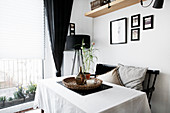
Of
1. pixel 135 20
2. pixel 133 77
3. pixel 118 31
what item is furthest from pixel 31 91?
pixel 135 20

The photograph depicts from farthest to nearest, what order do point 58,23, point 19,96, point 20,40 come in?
point 58,23 → point 19,96 → point 20,40

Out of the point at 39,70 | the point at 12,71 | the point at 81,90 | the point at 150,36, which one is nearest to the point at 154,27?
the point at 150,36

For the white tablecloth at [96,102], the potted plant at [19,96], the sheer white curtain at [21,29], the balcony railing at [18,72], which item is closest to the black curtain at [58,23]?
the sheer white curtain at [21,29]

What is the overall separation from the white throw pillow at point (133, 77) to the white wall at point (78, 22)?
130 centimetres

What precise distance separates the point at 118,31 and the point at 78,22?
102 cm

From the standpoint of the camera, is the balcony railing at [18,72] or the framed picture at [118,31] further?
the framed picture at [118,31]

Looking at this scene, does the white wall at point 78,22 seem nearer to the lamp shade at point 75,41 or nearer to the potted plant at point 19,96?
the lamp shade at point 75,41

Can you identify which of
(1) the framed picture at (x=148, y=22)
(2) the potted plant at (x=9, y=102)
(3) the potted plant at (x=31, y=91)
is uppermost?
(1) the framed picture at (x=148, y=22)

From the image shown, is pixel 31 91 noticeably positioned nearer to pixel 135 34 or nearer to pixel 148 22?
pixel 135 34

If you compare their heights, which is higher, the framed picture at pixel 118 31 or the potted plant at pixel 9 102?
the framed picture at pixel 118 31

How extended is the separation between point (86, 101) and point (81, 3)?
2575 mm

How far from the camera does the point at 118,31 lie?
7.97 feet

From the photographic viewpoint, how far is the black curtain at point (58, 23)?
236 cm

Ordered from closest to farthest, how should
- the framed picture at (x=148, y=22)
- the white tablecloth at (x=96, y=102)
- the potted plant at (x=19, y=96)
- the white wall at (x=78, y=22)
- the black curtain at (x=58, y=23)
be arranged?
the white tablecloth at (x=96, y=102)
the framed picture at (x=148, y=22)
the potted plant at (x=19, y=96)
the black curtain at (x=58, y=23)
the white wall at (x=78, y=22)
